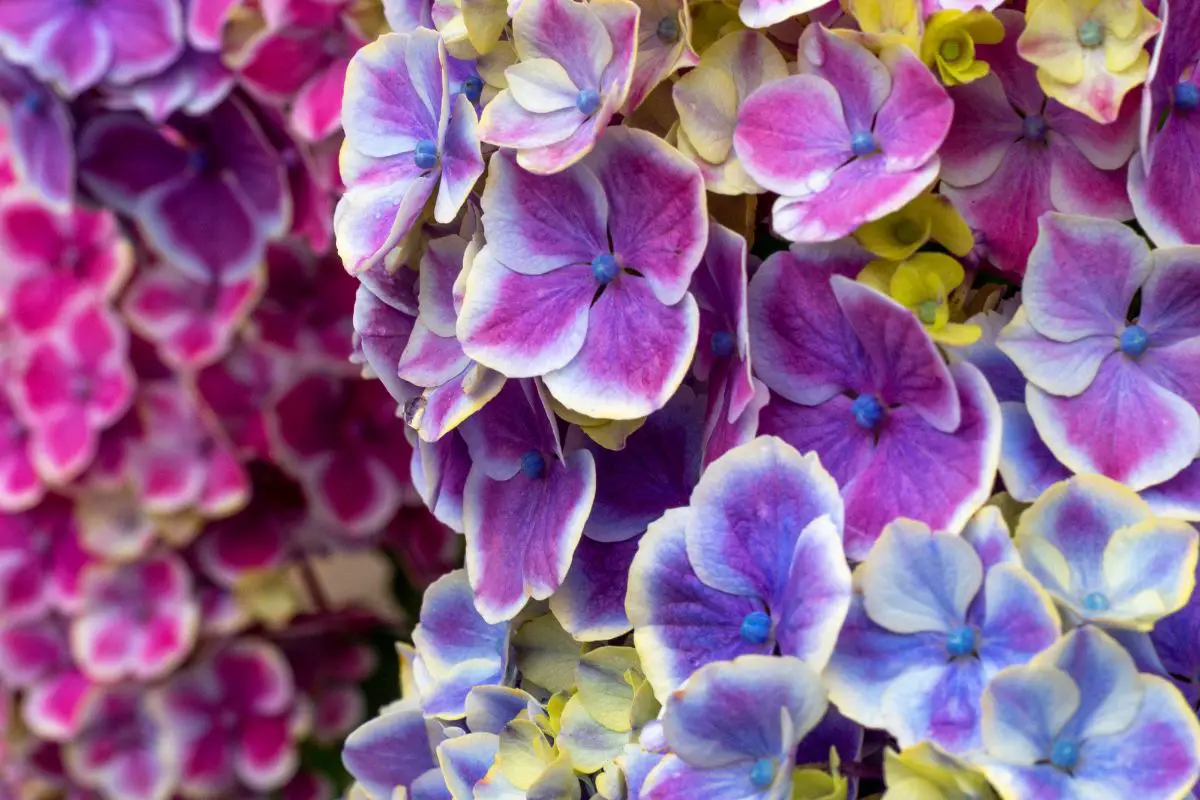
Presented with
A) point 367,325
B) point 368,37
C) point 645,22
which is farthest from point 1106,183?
point 368,37

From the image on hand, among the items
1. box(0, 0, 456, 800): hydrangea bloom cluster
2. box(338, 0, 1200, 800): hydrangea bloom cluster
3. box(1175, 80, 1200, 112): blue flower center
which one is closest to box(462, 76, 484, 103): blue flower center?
box(338, 0, 1200, 800): hydrangea bloom cluster

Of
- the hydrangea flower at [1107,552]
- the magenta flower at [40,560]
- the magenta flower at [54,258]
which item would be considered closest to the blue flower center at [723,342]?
the hydrangea flower at [1107,552]

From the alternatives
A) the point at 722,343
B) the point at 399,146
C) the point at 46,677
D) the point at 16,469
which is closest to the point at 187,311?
the point at 16,469

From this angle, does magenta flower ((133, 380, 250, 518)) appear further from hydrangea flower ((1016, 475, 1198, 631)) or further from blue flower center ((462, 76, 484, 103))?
hydrangea flower ((1016, 475, 1198, 631))

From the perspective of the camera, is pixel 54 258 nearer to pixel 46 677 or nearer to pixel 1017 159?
pixel 46 677

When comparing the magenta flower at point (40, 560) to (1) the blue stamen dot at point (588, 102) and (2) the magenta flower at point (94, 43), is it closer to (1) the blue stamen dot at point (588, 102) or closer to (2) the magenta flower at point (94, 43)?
(2) the magenta flower at point (94, 43)

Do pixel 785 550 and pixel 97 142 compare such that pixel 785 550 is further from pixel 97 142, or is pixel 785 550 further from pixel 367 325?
pixel 97 142
